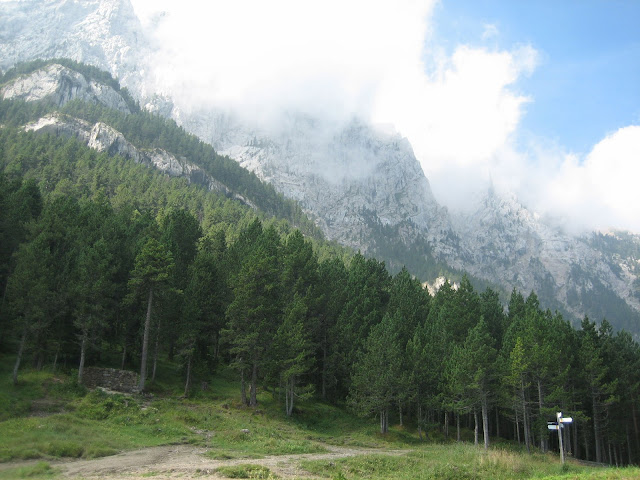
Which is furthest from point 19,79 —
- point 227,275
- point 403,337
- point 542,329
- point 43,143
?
point 542,329

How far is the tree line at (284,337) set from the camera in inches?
1662

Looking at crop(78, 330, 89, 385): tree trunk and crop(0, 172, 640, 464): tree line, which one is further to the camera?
crop(0, 172, 640, 464): tree line

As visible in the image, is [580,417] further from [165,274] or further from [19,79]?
[19,79]

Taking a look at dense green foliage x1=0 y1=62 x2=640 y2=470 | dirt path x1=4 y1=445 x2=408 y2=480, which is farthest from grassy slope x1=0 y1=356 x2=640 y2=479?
dense green foliage x1=0 y1=62 x2=640 y2=470

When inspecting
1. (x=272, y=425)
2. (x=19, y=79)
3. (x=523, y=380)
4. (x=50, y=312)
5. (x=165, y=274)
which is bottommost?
(x=272, y=425)

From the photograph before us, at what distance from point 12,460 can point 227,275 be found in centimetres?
3599

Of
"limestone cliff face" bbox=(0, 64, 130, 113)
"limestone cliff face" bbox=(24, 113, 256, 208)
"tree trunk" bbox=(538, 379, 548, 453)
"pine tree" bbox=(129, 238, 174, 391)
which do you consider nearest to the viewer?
"pine tree" bbox=(129, 238, 174, 391)

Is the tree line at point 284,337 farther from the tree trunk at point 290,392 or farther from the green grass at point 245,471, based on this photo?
the green grass at point 245,471

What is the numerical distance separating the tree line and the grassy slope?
2363mm

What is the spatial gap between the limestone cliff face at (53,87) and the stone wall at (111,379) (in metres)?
168

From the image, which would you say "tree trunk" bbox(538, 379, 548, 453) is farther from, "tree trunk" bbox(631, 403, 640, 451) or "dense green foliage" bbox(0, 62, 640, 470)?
"tree trunk" bbox(631, 403, 640, 451)

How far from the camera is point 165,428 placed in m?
32.4

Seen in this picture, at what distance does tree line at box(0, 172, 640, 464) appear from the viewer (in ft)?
139

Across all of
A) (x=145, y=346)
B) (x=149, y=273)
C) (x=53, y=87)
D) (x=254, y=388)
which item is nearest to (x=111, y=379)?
(x=145, y=346)
